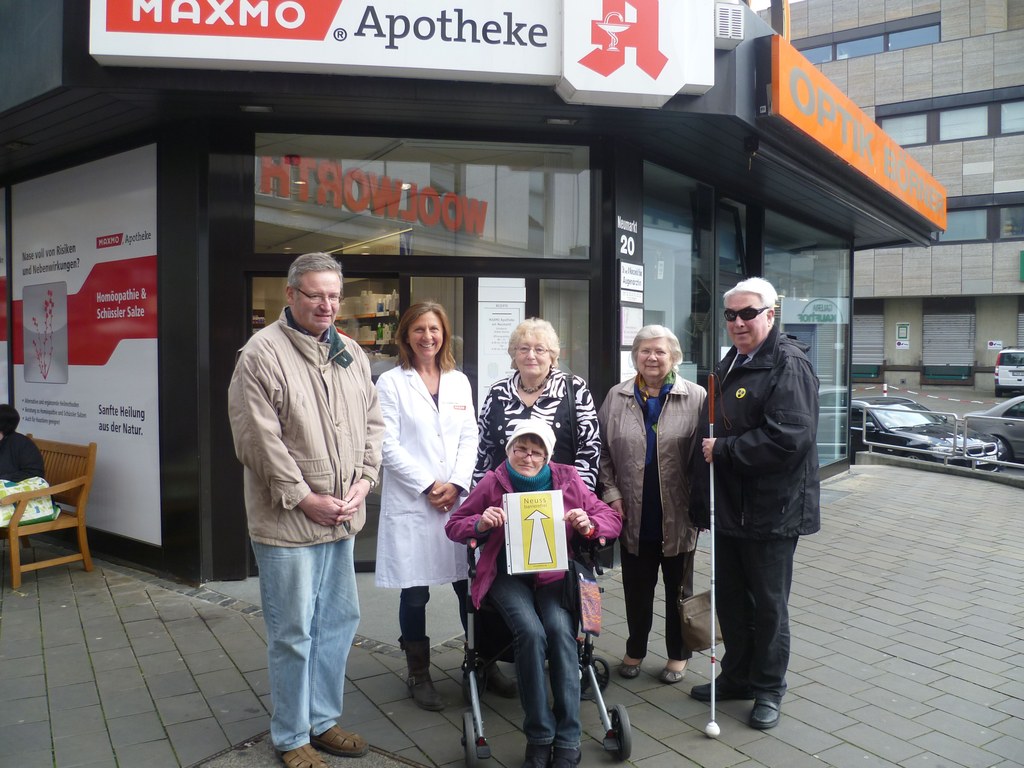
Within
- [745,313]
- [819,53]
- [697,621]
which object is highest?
[819,53]

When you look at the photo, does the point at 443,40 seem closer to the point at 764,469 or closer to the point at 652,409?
the point at 652,409

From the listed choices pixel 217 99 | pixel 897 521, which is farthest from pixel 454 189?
pixel 897 521

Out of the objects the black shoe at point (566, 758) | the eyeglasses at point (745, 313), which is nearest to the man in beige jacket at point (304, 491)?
the black shoe at point (566, 758)

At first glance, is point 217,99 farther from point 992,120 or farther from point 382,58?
point 992,120

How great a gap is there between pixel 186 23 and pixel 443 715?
416 cm

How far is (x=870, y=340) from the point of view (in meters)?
35.8

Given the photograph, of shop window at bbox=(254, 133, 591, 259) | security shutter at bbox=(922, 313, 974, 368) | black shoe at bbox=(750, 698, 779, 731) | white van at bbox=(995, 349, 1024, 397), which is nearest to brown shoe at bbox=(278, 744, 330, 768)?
black shoe at bbox=(750, 698, 779, 731)

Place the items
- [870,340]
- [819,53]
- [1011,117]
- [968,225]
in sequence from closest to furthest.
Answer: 1. [1011,117]
2. [968,225]
3. [870,340]
4. [819,53]

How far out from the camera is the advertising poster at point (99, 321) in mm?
5902

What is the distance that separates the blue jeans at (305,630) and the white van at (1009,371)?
3170 cm

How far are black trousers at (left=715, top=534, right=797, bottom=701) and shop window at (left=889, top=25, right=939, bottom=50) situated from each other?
3681 centimetres

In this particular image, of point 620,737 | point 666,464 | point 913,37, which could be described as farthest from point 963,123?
point 620,737

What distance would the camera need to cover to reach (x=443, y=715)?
361 centimetres

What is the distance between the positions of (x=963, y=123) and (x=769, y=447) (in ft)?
115
